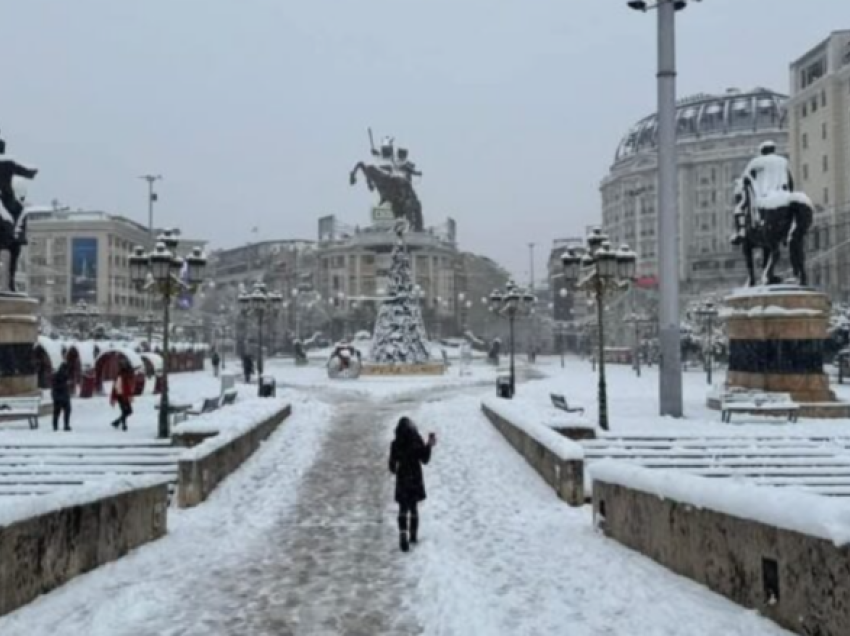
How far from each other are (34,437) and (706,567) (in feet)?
51.3

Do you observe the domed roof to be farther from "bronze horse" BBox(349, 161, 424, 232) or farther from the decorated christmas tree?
the decorated christmas tree

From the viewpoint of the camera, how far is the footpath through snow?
25.4ft

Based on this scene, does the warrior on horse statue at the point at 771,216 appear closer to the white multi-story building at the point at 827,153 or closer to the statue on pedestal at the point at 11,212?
the statue on pedestal at the point at 11,212

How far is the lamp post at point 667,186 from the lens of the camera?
85.0 feet

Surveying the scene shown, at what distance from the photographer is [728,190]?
12369cm

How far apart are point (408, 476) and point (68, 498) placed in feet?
12.4

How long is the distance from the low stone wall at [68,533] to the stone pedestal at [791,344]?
756 inches

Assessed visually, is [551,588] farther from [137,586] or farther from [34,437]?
[34,437]

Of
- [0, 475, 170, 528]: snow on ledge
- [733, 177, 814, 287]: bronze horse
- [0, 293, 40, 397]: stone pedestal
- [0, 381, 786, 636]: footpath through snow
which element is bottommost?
[0, 381, 786, 636]: footpath through snow

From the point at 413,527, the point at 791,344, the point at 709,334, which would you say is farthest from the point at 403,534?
the point at 709,334

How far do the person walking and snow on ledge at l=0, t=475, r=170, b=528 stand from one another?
296cm

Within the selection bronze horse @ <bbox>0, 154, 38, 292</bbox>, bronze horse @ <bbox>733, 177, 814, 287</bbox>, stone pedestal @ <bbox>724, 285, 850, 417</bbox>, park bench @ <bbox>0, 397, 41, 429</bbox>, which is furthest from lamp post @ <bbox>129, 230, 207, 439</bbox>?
bronze horse @ <bbox>733, 177, 814, 287</bbox>

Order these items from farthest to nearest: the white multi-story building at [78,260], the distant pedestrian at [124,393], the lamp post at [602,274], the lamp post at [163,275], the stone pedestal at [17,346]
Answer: the white multi-story building at [78,260] < the stone pedestal at [17,346] < the distant pedestrian at [124,393] < the lamp post at [602,274] < the lamp post at [163,275]

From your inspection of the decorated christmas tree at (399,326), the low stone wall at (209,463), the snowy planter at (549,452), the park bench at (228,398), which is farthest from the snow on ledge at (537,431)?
the decorated christmas tree at (399,326)
